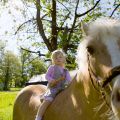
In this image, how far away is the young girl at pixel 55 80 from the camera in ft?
16.6

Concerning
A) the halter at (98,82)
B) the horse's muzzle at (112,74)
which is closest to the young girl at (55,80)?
the halter at (98,82)

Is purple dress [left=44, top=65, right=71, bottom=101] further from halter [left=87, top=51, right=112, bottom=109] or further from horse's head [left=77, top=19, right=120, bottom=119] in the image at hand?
halter [left=87, top=51, right=112, bottom=109]

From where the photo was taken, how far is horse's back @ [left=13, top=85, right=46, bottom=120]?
5.81 meters

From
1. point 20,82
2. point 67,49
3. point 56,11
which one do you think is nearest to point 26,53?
point 56,11

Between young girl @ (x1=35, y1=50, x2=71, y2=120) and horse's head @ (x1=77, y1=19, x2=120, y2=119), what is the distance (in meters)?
1.12

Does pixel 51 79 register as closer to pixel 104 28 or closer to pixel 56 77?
pixel 56 77

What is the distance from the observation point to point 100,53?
3637mm

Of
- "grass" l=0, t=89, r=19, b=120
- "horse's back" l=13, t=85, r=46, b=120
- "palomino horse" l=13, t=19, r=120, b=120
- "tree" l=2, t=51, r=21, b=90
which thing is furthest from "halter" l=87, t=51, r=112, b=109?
"tree" l=2, t=51, r=21, b=90

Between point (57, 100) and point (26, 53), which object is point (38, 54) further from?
point (57, 100)

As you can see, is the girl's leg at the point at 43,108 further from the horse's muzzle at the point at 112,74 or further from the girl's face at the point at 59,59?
the horse's muzzle at the point at 112,74

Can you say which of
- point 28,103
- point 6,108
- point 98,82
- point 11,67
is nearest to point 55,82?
point 28,103

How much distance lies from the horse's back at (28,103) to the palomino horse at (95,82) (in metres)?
0.74

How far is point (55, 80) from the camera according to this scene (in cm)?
514

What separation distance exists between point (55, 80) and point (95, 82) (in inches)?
54.4
